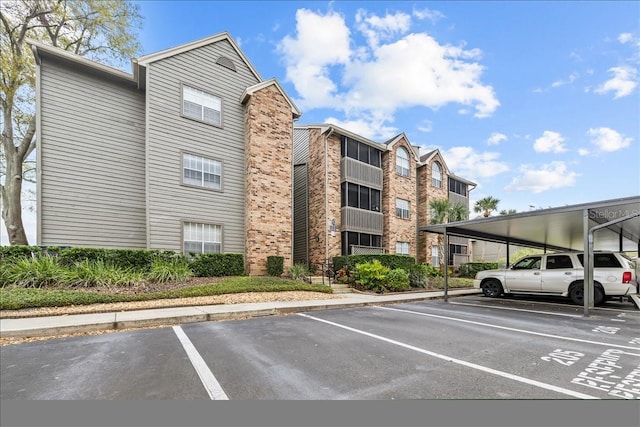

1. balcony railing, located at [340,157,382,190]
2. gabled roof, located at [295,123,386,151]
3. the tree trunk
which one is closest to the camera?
the tree trunk

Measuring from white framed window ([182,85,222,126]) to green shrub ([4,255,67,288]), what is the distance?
7721mm

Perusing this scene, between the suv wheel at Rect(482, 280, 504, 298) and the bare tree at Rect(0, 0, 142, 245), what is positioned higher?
the bare tree at Rect(0, 0, 142, 245)

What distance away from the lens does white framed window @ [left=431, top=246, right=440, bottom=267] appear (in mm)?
23638

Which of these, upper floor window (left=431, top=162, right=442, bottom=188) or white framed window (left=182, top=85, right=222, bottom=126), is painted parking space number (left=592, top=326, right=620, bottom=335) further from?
upper floor window (left=431, top=162, right=442, bottom=188)

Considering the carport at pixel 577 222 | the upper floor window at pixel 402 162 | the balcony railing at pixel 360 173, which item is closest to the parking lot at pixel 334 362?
the carport at pixel 577 222

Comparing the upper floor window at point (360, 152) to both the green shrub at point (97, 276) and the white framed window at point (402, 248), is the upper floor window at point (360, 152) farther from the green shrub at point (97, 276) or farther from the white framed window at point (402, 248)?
the green shrub at point (97, 276)

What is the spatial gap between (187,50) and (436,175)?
19.5 metres

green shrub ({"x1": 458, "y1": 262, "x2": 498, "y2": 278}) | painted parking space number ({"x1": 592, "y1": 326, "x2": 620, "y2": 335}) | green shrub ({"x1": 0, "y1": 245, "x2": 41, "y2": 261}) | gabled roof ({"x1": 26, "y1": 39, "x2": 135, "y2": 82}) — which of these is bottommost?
green shrub ({"x1": 458, "y1": 262, "x2": 498, "y2": 278})

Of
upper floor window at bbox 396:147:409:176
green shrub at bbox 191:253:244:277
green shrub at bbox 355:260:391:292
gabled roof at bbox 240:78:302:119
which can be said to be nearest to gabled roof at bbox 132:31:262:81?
gabled roof at bbox 240:78:302:119

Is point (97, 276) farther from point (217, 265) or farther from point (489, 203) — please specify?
point (489, 203)

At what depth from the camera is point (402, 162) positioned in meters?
22.7

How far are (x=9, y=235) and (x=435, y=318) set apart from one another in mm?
19965

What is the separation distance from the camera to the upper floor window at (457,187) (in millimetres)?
26905

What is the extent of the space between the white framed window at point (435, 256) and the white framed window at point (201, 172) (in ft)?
54.8
